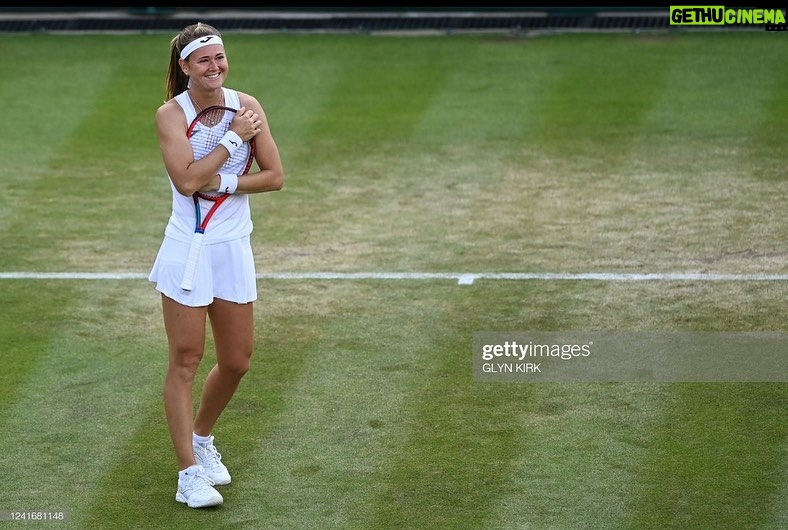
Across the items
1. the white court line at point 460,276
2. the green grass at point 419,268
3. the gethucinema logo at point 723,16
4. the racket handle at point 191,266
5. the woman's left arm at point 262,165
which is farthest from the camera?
the gethucinema logo at point 723,16

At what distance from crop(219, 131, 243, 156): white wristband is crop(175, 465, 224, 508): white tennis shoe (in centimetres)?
133

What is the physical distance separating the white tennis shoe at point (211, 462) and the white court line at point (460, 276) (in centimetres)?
276

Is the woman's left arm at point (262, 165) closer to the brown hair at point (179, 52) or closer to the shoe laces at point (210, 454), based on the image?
the brown hair at point (179, 52)

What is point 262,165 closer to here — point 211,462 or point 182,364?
point 182,364

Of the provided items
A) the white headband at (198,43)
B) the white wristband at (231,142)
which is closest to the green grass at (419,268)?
the white wristband at (231,142)

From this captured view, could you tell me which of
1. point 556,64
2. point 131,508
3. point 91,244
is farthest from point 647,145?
point 131,508

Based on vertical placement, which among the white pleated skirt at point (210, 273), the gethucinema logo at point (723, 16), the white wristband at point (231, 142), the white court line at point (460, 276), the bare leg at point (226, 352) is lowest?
the gethucinema logo at point (723, 16)

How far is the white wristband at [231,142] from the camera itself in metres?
5.74

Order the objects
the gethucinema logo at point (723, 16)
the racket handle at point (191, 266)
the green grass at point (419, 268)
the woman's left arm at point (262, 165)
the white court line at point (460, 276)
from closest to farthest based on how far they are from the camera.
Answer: the racket handle at point (191, 266) → the woman's left arm at point (262, 165) → the green grass at point (419, 268) → the white court line at point (460, 276) → the gethucinema logo at point (723, 16)

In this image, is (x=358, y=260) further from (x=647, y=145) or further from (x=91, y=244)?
(x=647, y=145)

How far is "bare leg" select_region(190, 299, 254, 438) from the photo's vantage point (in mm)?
5930

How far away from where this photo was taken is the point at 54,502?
5969 mm
